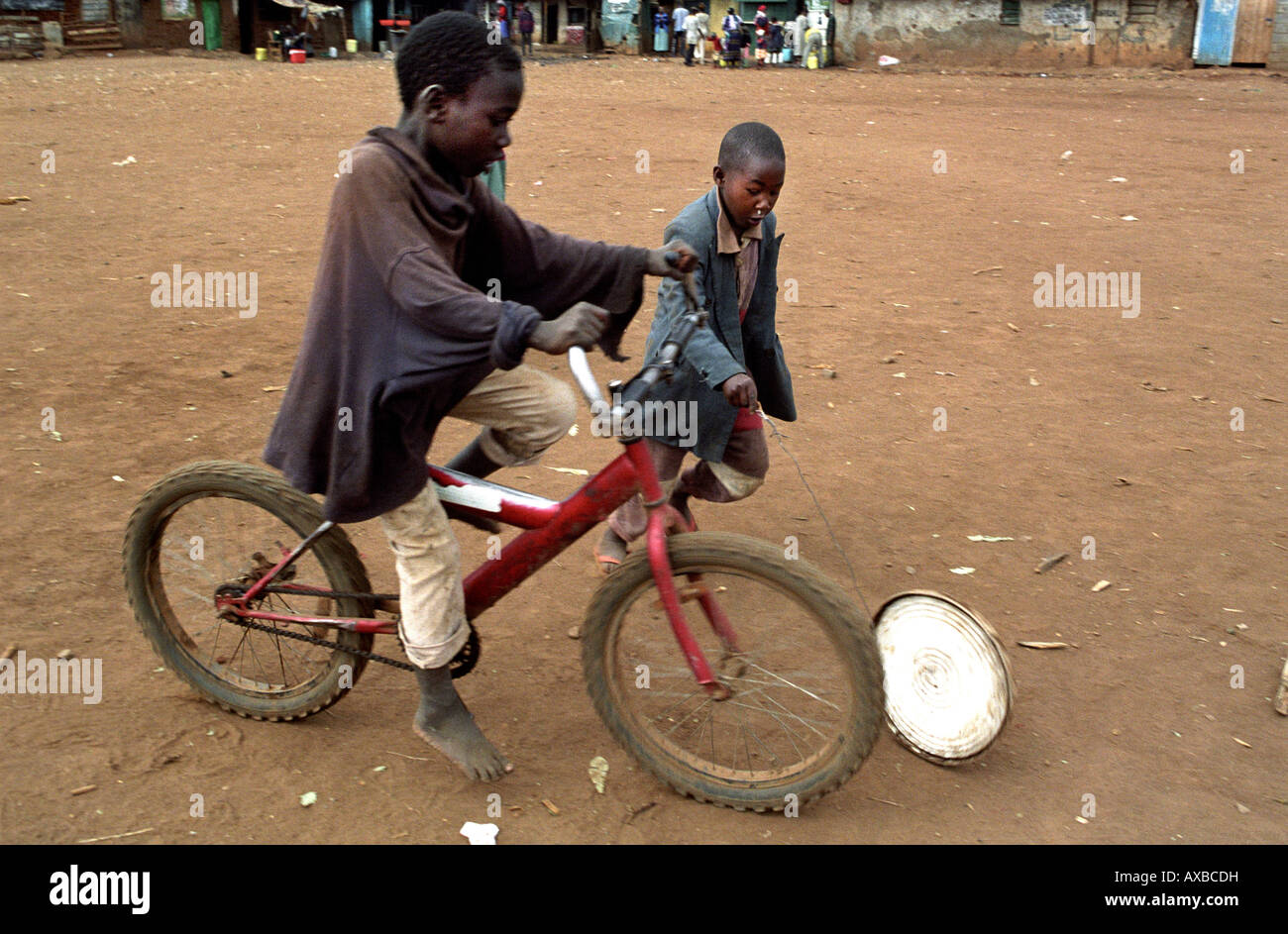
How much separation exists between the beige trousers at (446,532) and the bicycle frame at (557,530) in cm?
8

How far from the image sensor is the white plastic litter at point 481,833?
2.62 metres

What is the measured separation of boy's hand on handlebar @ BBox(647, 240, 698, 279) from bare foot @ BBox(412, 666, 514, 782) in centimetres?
116

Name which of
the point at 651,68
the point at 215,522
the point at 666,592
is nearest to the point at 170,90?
the point at 651,68

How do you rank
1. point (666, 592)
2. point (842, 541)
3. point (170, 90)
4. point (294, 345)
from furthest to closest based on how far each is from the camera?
1. point (170, 90)
2. point (294, 345)
3. point (842, 541)
4. point (666, 592)

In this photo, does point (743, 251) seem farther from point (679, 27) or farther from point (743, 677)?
point (679, 27)

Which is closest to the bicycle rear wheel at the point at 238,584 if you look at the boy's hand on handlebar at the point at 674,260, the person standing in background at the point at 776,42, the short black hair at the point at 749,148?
the boy's hand on handlebar at the point at 674,260

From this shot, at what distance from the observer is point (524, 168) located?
1099 cm

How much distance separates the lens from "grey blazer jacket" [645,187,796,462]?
3189 mm

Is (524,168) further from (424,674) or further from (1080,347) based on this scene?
(424,674)

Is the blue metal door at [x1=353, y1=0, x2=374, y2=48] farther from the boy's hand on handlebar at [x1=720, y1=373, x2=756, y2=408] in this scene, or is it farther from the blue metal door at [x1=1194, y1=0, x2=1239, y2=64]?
the boy's hand on handlebar at [x1=720, y1=373, x2=756, y2=408]

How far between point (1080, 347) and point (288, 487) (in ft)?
15.6

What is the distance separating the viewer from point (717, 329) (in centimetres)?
333

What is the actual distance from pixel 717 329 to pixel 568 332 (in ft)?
3.94

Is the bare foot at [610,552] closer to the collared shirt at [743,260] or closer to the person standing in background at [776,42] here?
the collared shirt at [743,260]
